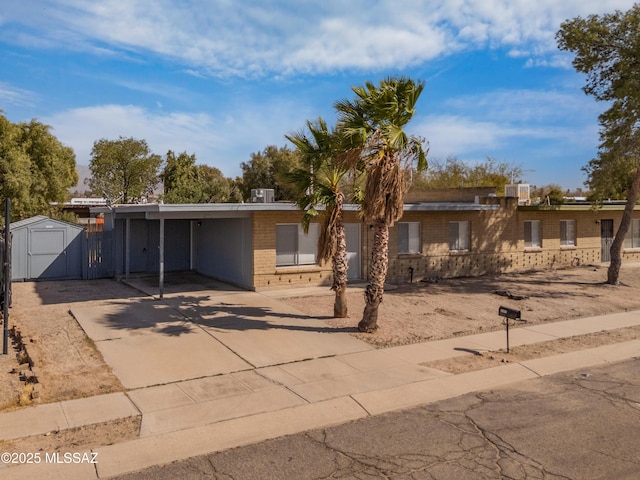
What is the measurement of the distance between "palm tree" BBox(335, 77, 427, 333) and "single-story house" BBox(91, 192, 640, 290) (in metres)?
4.85

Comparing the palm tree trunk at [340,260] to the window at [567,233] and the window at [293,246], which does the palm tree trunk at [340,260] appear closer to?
the window at [293,246]

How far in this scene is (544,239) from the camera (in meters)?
25.4

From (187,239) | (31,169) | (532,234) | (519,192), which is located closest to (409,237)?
(519,192)

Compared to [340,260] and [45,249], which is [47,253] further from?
[340,260]

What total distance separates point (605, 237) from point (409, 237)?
13637 mm

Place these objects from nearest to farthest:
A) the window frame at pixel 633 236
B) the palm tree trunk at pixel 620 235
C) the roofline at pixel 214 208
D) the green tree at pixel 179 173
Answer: the roofline at pixel 214 208
the palm tree trunk at pixel 620 235
the window frame at pixel 633 236
the green tree at pixel 179 173

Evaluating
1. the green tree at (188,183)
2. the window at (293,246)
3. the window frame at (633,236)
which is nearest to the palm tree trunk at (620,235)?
the window frame at (633,236)

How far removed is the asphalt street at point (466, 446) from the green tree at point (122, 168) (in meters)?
40.4

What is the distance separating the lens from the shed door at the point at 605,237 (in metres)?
28.2

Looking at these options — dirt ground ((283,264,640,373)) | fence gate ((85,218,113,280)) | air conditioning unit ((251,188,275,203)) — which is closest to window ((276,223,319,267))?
air conditioning unit ((251,188,275,203))

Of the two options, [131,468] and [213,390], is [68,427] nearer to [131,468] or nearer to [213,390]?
[131,468]

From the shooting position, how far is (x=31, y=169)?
30406 millimetres

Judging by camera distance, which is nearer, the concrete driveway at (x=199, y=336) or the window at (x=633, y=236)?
the concrete driveway at (x=199, y=336)

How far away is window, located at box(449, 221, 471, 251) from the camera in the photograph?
22.5 metres
